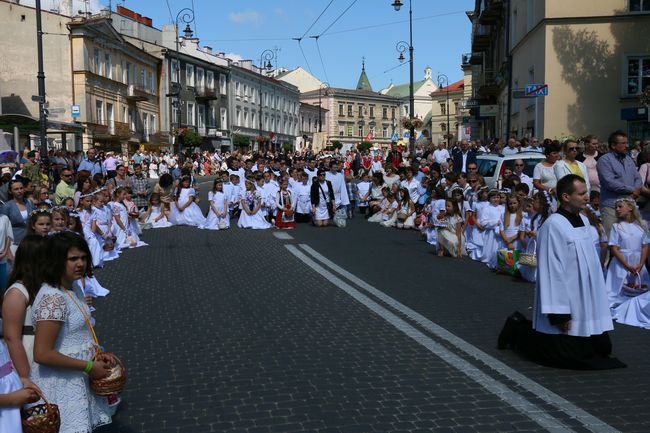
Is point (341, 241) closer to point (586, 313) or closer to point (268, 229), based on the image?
point (268, 229)

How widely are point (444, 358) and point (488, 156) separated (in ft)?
41.6

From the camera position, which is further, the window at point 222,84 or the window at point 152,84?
the window at point 222,84

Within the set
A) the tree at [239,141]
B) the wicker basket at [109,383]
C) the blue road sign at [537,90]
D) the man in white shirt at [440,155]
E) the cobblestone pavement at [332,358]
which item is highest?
the tree at [239,141]

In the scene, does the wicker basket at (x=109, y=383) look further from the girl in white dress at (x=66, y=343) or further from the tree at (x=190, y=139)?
the tree at (x=190, y=139)

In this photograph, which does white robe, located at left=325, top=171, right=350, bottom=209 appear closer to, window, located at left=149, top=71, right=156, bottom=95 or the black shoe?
the black shoe

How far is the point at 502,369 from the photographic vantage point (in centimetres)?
623

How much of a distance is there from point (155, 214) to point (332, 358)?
45.3 feet

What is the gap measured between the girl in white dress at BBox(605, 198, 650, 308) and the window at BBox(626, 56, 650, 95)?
2005 cm

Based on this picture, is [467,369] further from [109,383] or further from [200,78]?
[200,78]

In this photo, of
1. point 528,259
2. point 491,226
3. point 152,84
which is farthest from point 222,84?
point 528,259

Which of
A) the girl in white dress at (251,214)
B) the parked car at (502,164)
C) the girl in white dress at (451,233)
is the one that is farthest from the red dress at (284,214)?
the girl in white dress at (451,233)

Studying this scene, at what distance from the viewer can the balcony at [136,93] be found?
56.1 meters

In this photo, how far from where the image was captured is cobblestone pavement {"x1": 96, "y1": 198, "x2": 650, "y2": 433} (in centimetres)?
511

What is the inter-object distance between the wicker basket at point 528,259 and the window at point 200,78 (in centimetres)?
6430
